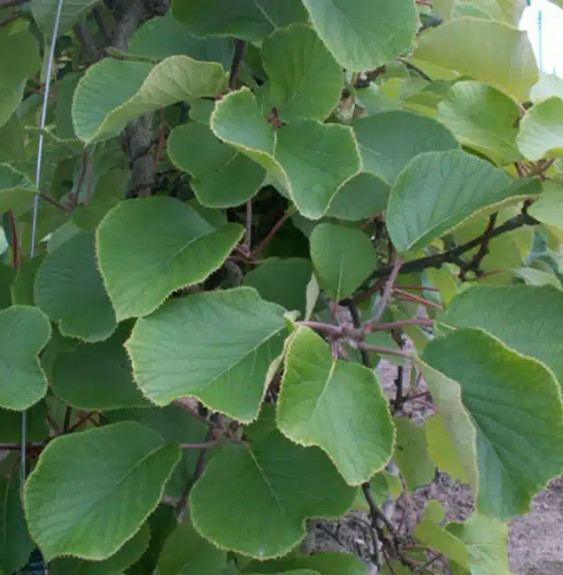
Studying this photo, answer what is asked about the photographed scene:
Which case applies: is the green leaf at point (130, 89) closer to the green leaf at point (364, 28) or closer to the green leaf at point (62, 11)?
the green leaf at point (364, 28)

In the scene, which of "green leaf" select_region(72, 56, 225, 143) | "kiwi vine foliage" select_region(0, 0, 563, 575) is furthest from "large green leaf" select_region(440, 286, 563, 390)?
Result: "green leaf" select_region(72, 56, 225, 143)

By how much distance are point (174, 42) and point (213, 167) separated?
165mm

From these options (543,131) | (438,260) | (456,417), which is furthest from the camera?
(438,260)

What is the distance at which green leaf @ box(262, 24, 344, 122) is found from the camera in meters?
0.61

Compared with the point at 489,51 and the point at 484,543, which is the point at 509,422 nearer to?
the point at 489,51

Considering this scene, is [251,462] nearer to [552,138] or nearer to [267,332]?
[267,332]

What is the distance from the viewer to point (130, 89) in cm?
62

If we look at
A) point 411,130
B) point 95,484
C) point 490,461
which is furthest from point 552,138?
point 95,484

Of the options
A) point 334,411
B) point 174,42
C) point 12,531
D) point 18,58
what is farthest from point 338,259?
point 18,58

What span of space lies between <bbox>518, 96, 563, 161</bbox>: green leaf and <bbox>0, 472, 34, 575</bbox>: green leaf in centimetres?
55

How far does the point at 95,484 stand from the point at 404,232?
305mm

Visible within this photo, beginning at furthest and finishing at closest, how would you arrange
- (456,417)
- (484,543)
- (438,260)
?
(484,543)
(438,260)
(456,417)

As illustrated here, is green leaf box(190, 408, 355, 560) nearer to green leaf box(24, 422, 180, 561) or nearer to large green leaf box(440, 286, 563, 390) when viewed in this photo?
green leaf box(24, 422, 180, 561)

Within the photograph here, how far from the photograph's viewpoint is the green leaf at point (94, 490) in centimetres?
58
